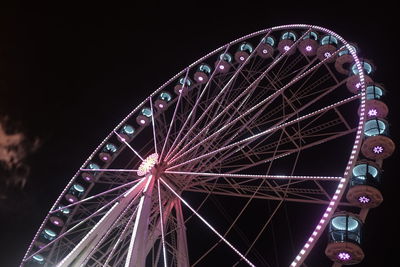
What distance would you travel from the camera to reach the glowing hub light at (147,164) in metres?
13.5

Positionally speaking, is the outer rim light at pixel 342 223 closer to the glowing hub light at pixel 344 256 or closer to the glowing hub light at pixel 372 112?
the glowing hub light at pixel 344 256

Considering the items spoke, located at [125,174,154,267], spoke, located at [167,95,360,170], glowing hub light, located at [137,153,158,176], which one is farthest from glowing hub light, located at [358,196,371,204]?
glowing hub light, located at [137,153,158,176]

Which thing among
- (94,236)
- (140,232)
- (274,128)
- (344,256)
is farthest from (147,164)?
(344,256)

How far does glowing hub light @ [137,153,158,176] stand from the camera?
533 inches

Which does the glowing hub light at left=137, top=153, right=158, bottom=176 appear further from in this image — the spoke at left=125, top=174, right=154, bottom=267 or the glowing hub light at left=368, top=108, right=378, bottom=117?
the glowing hub light at left=368, top=108, right=378, bottom=117

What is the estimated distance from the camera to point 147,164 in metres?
13.8

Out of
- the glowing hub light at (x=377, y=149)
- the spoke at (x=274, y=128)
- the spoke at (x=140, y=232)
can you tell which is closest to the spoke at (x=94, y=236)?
the spoke at (x=140, y=232)

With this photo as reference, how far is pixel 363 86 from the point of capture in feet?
38.4

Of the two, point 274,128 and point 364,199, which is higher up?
point 274,128

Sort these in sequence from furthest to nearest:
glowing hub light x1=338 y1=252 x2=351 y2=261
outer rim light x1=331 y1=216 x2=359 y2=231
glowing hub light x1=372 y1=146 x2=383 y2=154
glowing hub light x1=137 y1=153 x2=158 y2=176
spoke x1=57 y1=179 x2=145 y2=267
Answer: glowing hub light x1=137 y1=153 x2=158 y2=176
spoke x1=57 y1=179 x2=145 y2=267
glowing hub light x1=372 y1=146 x2=383 y2=154
outer rim light x1=331 y1=216 x2=359 y2=231
glowing hub light x1=338 y1=252 x2=351 y2=261

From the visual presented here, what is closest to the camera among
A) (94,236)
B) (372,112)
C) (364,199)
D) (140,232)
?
(364,199)

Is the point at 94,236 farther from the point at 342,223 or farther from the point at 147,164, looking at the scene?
the point at 342,223

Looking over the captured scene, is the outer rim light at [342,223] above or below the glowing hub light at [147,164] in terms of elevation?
below

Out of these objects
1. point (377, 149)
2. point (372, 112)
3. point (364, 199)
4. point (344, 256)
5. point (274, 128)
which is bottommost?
point (344, 256)
